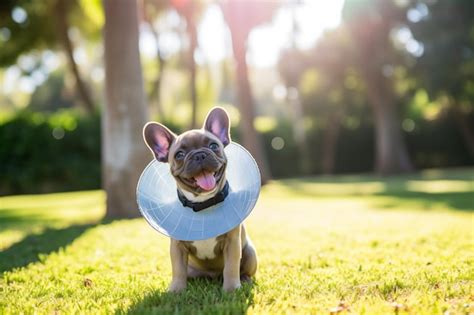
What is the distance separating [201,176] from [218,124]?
0.58 meters

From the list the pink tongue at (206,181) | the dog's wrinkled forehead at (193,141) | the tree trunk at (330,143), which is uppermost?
the dog's wrinkled forehead at (193,141)

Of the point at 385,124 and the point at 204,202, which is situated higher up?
the point at 204,202

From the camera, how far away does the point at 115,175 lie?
10727mm

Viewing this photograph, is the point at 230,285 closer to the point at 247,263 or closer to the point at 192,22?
the point at 247,263

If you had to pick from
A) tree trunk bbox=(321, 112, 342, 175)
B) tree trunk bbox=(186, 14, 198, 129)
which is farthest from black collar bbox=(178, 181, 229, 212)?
tree trunk bbox=(321, 112, 342, 175)

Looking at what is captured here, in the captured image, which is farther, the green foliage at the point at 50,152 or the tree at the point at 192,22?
the tree at the point at 192,22

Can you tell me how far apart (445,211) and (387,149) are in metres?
18.5

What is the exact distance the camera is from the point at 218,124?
4.35 metres

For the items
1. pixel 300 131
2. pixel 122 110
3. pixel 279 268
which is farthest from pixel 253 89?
pixel 279 268

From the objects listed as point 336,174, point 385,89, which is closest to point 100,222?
point 385,89

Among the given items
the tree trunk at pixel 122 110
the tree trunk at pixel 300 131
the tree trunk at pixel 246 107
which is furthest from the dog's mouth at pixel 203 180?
the tree trunk at pixel 300 131

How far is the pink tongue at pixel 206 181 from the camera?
13.0 feet

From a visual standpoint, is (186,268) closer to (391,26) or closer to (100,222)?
(100,222)

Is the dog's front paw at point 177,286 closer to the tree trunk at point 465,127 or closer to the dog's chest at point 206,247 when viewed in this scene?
the dog's chest at point 206,247
